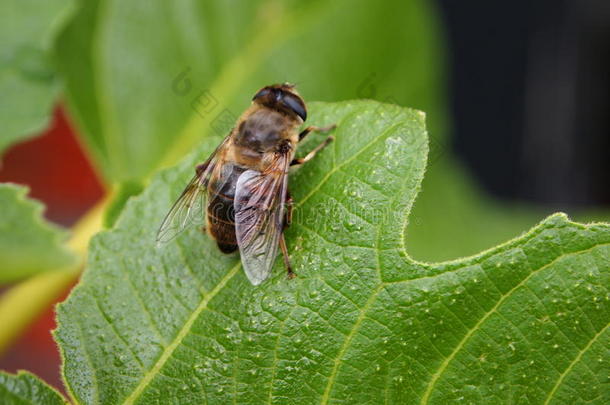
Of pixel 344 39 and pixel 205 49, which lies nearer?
pixel 205 49

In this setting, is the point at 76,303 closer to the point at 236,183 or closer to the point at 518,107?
the point at 236,183

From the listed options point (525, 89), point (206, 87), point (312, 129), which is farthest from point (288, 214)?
point (525, 89)

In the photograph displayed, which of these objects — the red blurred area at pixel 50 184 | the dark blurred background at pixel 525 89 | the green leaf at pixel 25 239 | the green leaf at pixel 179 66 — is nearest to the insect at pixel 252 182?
the green leaf at pixel 25 239

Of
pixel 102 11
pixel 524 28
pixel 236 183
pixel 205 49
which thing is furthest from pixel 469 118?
pixel 236 183

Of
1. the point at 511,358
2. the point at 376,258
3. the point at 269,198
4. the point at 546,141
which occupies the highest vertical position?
the point at 546,141

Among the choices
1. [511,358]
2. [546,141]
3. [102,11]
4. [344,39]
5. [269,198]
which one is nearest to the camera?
[511,358]

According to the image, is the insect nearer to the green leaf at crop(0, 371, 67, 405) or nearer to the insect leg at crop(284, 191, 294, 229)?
the insect leg at crop(284, 191, 294, 229)

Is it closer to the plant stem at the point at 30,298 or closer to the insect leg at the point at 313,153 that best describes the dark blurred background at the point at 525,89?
the insect leg at the point at 313,153

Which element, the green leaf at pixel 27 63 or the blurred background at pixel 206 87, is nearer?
the green leaf at pixel 27 63
